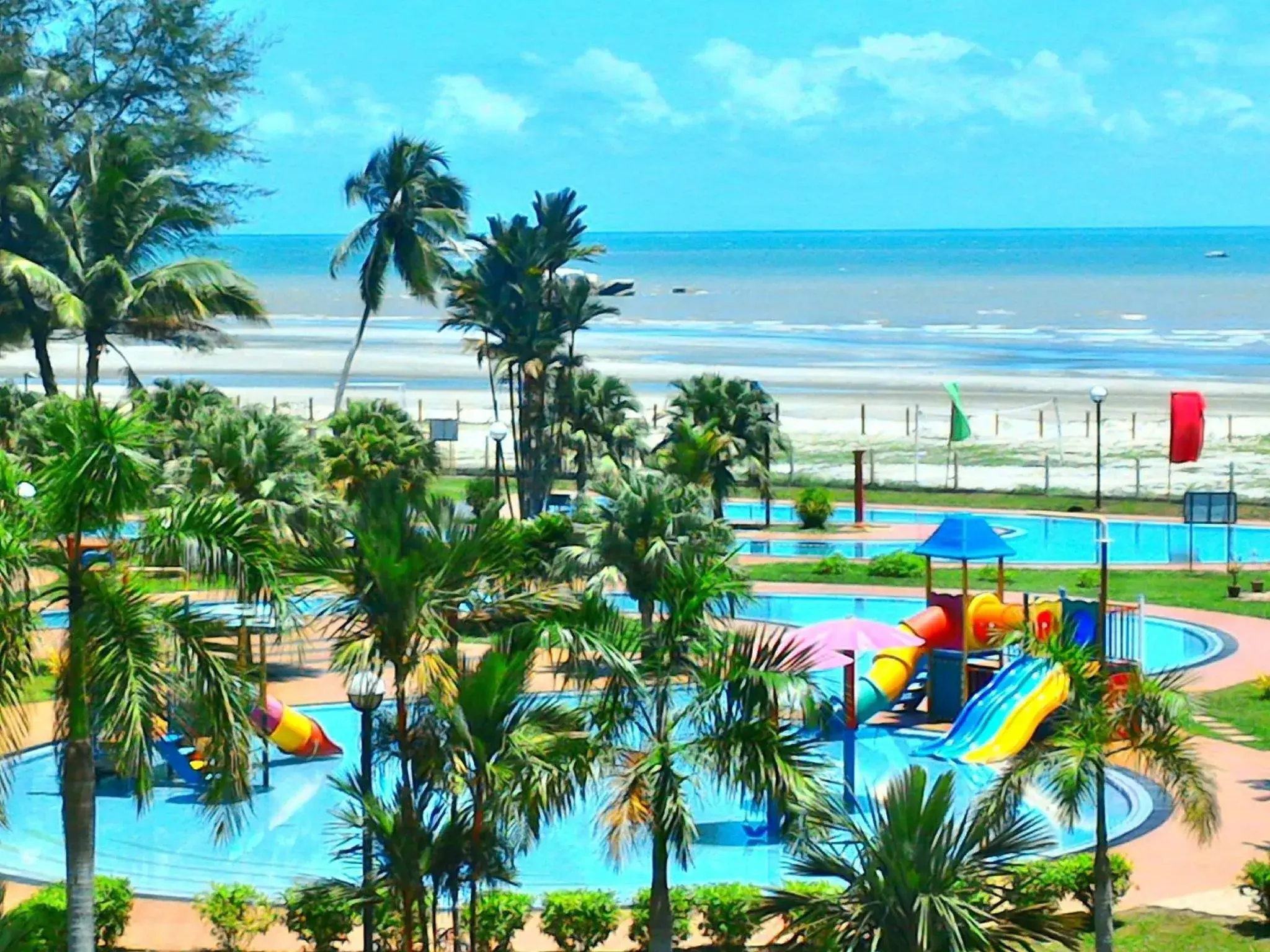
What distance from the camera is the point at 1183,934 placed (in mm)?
19109

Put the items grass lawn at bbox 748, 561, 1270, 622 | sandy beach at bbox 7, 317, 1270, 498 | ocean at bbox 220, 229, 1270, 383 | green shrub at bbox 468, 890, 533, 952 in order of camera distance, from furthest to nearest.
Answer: ocean at bbox 220, 229, 1270, 383 → sandy beach at bbox 7, 317, 1270, 498 → grass lawn at bbox 748, 561, 1270, 622 → green shrub at bbox 468, 890, 533, 952

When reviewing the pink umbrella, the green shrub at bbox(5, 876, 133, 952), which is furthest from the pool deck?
the pink umbrella

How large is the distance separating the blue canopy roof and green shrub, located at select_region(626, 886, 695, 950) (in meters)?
10.9

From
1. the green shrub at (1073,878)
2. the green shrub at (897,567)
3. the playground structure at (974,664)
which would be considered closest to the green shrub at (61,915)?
the green shrub at (1073,878)

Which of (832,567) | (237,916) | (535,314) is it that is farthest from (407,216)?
(237,916)

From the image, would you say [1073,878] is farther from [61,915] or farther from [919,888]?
[61,915]

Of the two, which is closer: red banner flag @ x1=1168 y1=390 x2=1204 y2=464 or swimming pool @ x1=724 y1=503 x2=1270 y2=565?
swimming pool @ x1=724 y1=503 x2=1270 y2=565

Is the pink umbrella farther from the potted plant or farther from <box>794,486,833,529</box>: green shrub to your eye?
<box>794,486,833,529</box>: green shrub

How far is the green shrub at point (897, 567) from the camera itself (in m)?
41.4

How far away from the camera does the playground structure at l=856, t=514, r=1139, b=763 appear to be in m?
26.7

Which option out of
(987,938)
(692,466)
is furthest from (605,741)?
(692,466)

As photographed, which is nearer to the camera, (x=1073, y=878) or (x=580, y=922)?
(x=580, y=922)

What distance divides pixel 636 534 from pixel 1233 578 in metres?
17.7

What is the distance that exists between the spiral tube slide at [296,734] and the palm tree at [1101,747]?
40.6ft
